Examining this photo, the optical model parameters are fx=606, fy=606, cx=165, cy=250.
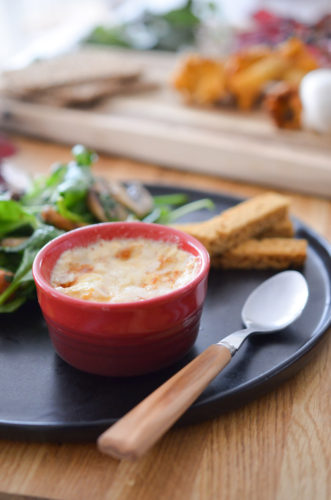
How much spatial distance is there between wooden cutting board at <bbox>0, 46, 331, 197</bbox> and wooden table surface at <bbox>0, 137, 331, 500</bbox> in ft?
4.49

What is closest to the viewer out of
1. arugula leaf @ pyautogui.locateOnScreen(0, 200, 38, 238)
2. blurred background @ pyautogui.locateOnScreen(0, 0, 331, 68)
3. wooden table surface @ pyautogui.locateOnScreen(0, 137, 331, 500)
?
wooden table surface @ pyautogui.locateOnScreen(0, 137, 331, 500)

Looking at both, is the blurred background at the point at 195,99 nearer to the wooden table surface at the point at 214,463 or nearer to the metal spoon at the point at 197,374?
the metal spoon at the point at 197,374

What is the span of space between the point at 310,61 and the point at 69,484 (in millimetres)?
2584

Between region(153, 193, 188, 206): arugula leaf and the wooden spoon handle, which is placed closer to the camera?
the wooden spoon handle

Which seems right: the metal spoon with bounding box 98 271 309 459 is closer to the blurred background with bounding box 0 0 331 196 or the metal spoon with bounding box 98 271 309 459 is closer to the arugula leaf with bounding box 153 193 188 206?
the arugula leaf with bounding box 153 193 188 206

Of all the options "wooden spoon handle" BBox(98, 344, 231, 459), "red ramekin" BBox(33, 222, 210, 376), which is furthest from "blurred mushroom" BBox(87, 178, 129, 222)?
"wooden spoon handle" BBox(98, 344, 231, 459)

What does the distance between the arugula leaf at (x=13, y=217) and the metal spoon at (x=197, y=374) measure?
733 mm

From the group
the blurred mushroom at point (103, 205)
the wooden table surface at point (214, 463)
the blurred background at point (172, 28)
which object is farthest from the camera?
the blurred background at point (172, 28)

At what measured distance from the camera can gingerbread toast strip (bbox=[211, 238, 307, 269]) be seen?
1861mm

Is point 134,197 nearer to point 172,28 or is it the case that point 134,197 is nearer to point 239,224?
point 239,224

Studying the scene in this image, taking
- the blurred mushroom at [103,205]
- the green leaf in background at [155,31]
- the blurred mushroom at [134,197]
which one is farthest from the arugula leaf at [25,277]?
the green leaf in background at [155,31]

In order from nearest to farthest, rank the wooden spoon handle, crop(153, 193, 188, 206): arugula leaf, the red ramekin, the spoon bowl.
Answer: the wooden spoon handle → the red ramekin → the spoon bowl → crop(153, 193, 188, 206): arugula leaf

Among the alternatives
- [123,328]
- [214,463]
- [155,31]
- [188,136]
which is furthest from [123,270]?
[155,31]

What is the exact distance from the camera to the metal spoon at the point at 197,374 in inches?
41.6
